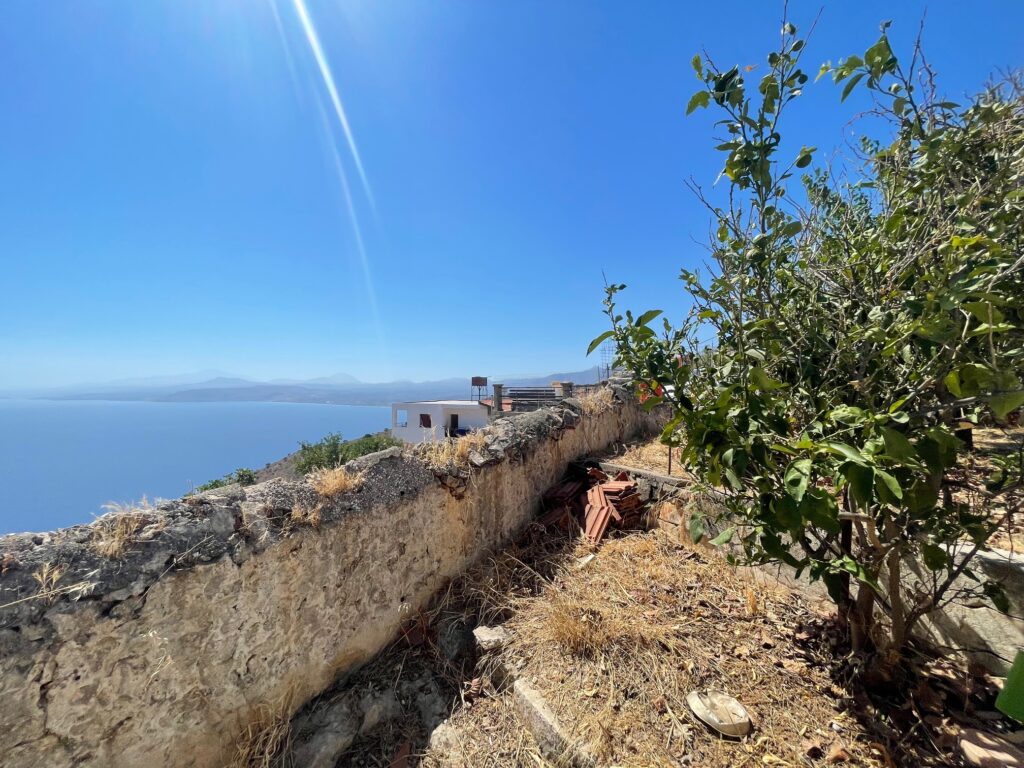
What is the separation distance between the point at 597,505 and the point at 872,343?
303cm

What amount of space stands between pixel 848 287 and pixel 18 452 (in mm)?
125936

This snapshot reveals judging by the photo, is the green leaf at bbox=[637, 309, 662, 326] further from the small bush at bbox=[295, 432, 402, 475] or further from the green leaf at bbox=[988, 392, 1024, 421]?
the small bush at bbox=[295, 432, 402, 475]

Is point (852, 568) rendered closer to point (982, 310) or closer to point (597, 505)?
point (982, 310)

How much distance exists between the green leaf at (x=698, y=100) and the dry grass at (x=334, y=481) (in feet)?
9.14

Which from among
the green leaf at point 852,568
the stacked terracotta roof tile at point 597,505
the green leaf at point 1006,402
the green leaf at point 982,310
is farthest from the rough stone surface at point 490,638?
the green leaf at point 982,310

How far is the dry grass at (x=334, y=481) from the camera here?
8.99 ft

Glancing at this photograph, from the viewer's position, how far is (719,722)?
6.61ft

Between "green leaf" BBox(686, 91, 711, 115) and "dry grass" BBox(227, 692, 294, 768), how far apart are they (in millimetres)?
3630

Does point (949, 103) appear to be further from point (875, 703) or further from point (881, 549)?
point (875, 703)

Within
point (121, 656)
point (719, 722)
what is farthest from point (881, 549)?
point (121, 656)

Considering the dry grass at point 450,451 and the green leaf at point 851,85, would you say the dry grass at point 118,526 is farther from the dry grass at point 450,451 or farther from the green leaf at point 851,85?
the green leaf at point 851,85

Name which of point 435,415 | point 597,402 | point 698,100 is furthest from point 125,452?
point 698,100

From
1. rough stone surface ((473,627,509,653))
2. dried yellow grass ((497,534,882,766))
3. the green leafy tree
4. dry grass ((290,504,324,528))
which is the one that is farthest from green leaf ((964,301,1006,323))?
dry grass ((290,504,324,528))

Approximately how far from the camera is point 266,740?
7.61 feet
